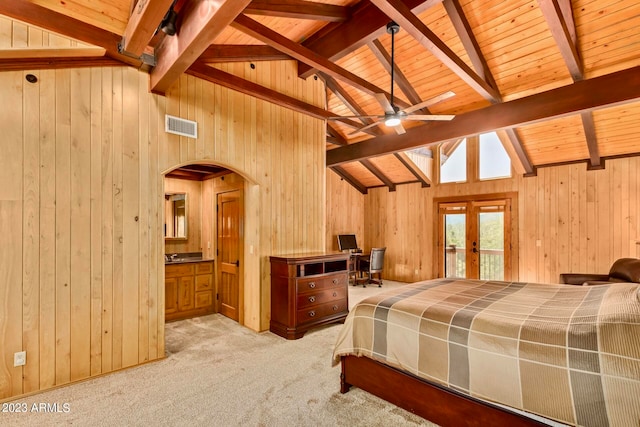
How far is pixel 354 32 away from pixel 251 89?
4.69ft

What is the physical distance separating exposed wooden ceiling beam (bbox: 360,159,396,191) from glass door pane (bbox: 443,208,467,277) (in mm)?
1716

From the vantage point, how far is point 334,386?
265cm

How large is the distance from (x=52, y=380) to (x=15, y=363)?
0.32m

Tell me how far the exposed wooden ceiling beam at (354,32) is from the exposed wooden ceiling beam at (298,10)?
0.44 feet

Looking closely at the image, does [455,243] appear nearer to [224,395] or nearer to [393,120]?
[393,120]

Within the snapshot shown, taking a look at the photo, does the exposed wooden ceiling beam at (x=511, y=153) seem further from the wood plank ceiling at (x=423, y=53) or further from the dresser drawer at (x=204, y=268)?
the dresser drawer at (x=204, y=268)

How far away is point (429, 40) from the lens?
3055 millimetres

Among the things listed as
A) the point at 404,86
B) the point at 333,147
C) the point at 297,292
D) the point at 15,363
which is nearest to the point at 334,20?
the point at 404,86

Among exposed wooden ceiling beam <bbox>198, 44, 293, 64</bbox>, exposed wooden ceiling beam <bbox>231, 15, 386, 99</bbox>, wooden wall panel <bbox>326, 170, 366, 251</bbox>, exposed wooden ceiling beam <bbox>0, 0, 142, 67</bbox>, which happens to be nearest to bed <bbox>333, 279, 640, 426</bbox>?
exposed wooden ceiling beam <bbox>231, 15, 386, 99</bbox>

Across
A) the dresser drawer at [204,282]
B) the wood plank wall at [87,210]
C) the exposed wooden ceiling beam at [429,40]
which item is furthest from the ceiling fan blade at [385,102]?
the dresser drawer at [204,282]

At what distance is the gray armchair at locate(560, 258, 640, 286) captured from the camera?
3.75 meters

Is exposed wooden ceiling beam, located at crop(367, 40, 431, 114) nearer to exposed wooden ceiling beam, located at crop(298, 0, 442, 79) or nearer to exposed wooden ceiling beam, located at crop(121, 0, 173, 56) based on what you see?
exposed wooden ceiling beam, located at crop(298, 0, 442, 79)

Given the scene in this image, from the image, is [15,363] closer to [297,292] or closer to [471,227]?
[297,292]

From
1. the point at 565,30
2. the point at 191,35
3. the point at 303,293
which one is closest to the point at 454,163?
the point at 565,30
